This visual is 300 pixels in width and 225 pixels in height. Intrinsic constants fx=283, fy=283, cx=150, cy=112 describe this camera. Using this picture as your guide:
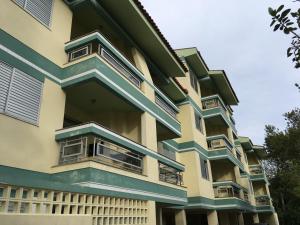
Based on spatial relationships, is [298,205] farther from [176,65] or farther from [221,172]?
[176,65]

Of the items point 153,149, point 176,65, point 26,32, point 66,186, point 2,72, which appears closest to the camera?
point 66,186

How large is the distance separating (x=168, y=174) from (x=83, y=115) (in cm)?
636

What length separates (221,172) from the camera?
3042 cm

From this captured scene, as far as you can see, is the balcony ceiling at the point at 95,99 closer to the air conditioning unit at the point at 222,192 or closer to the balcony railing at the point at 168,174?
the balcony railing at the point at 168,174

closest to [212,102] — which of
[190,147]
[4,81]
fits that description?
[190,147]

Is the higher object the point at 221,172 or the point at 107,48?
the point at 107,48

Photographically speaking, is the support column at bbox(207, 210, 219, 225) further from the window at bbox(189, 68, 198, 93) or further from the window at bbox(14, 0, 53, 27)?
the window at bbox(14, 0, 53, 27)

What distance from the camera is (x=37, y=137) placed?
34.6 feet

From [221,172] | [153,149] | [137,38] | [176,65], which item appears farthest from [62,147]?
[221,172]

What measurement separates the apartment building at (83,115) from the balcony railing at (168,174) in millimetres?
62

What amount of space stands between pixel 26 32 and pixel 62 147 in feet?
15.6

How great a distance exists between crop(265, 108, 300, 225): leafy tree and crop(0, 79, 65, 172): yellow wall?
32.5 metres

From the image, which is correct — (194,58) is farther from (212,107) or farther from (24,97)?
(24,97)

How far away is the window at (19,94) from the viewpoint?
9.67m
